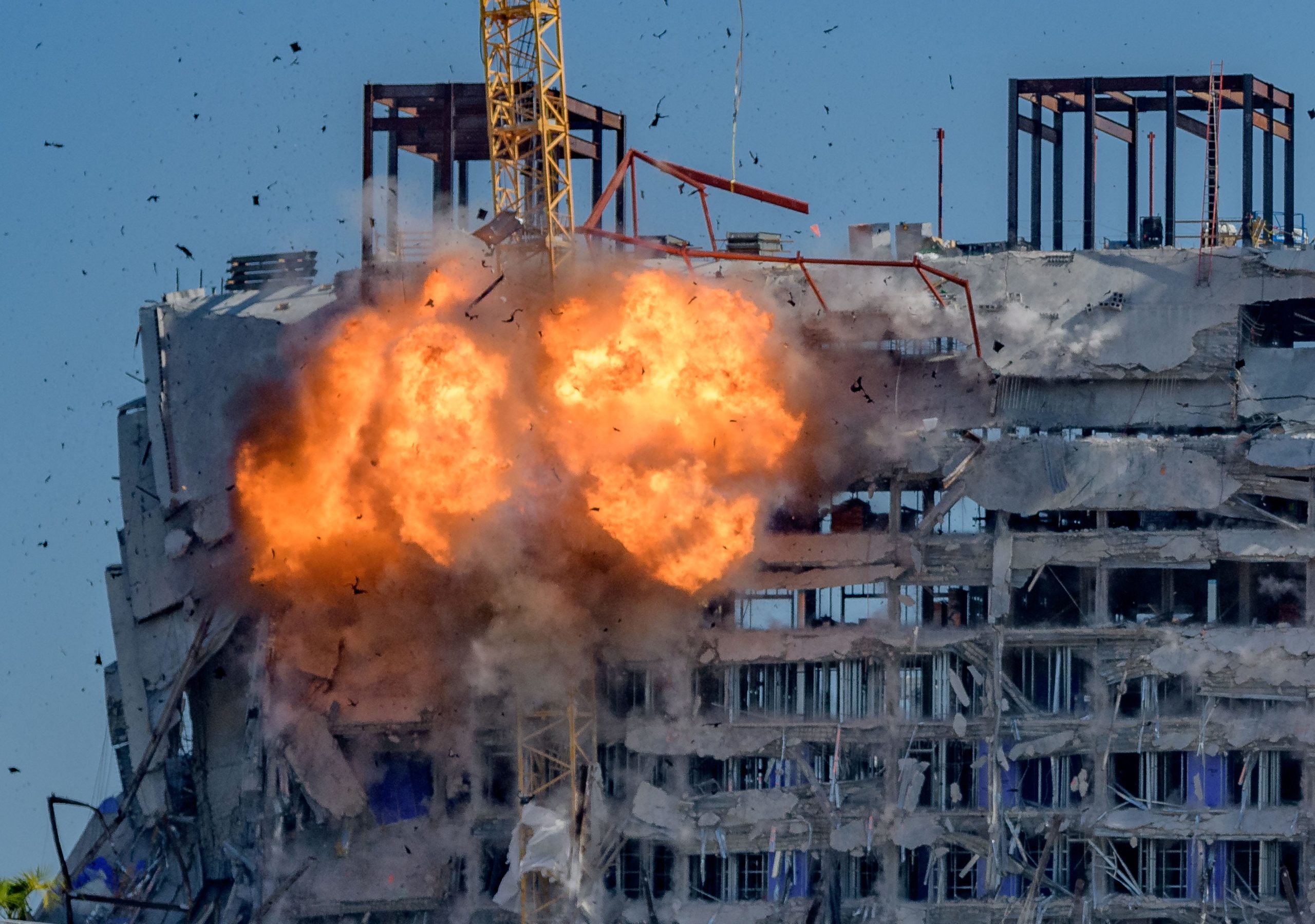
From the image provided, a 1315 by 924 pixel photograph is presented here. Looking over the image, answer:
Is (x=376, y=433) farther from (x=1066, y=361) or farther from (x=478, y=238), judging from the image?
(x=1066, y=361)

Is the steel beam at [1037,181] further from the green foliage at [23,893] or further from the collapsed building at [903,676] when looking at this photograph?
the green foliage at [23,893]

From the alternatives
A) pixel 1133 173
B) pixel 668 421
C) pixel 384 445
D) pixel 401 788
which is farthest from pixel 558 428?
pixel 1133 173

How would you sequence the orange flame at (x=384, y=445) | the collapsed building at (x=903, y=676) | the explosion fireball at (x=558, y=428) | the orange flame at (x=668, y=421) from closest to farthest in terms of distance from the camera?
the orange flame at (x=384, y=445) < the explosion fireball at (x=558, y=428) < the orange flame at (x=668, y=421) < the collapsed building at (x=903, y=676)

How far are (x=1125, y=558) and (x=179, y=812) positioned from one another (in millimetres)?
31075

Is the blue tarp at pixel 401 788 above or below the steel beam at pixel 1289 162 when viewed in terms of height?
below

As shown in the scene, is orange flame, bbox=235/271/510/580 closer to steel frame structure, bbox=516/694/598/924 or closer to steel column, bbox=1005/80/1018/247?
steel frame structure, bbox=516/694/598/924

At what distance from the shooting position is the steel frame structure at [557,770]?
58.3 metres

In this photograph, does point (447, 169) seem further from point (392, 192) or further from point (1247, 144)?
point (1247, 144)

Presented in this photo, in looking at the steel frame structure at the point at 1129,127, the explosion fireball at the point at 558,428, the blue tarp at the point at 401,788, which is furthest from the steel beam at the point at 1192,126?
the blue tarp at the point at 401,788

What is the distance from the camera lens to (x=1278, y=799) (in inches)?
2447

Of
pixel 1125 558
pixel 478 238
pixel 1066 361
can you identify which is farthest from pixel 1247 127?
pixel 478 238

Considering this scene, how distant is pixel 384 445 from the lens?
190ft

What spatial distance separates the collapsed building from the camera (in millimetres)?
60625

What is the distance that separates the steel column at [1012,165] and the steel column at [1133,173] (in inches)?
159
